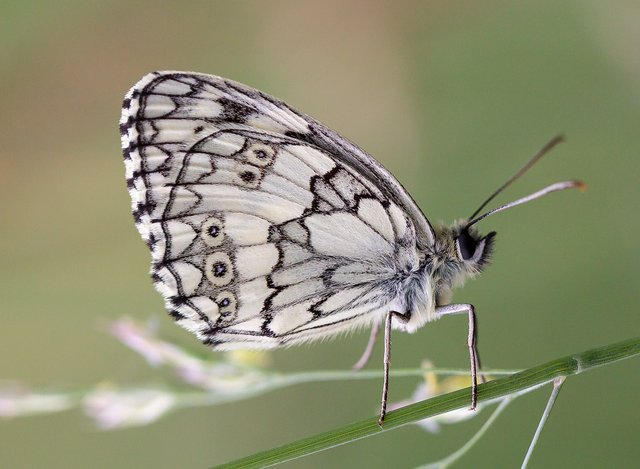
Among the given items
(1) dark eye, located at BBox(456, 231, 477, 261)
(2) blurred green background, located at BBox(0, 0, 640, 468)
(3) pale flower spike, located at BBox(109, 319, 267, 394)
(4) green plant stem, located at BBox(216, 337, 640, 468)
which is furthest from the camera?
(2) blurred green background, located at BBox(0, 0, 640, 468)

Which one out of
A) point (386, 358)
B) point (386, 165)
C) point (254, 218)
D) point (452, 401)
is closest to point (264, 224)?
point (254, 218)

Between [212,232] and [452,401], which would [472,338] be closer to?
[452,401]

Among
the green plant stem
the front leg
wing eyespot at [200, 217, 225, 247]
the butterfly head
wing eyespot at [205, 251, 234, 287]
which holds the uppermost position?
wing eyespot at [200, 217, 225, 247]

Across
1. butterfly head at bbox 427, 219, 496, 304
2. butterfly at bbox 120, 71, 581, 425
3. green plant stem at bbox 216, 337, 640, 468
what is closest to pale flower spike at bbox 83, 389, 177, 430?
butterfly at bbox 120, 71, 581, 425

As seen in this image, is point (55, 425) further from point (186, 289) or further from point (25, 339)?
point (186, 289)

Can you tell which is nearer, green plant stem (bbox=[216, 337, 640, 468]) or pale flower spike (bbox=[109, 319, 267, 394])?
green plant stem (bbox=[216, 337, 640, 468])

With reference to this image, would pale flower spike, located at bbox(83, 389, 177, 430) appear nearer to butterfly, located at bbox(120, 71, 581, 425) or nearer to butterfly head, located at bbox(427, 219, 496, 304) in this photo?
butterfly, located at bbox(120, 71, 581, 425)

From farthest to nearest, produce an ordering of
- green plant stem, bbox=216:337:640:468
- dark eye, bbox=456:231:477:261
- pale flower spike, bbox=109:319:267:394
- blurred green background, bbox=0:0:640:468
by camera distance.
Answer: blurred green background, bbox=0:0:640:468 → pale flower spike, bbox=109:319:267:394 → dark eye, bbox=456:231:477:261 → green plant stem, bbox=216:337:640:468
